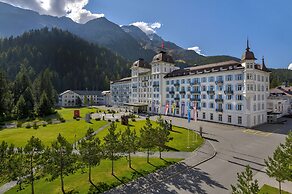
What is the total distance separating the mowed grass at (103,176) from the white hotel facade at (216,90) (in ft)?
89.9

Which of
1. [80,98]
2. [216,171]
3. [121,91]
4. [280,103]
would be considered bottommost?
[216,171]

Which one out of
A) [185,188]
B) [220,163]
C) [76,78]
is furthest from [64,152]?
[76,78]

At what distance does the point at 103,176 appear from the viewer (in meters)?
23.2

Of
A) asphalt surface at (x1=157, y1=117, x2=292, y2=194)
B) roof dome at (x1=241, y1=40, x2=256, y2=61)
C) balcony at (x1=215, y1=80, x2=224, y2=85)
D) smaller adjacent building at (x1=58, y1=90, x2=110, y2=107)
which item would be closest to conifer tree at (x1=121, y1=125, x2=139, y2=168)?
asphalt surface at (x1=157, y1=117, x2=292, y2=194)

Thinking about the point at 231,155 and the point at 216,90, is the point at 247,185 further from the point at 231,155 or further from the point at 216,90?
the point at 216,90

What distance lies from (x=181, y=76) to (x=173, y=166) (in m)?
51.4

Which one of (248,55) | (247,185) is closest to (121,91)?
(248,55)

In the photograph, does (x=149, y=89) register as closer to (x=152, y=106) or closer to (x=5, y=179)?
(x=152, y=106)

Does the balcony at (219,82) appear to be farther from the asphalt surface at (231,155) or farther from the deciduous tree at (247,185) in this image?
the deciduous tree at (247,185)

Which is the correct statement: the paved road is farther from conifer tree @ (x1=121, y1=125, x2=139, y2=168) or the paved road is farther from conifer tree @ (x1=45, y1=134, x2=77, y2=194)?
conifer tree @ (x1=45, y1=134, x2=77, y2=194)

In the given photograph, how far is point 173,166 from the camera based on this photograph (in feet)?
86.5

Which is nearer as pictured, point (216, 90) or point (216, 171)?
point (216, 171)

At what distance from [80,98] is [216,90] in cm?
11038

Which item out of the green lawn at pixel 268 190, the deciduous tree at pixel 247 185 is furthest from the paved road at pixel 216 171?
the deciduous tree at pixel 247 185
